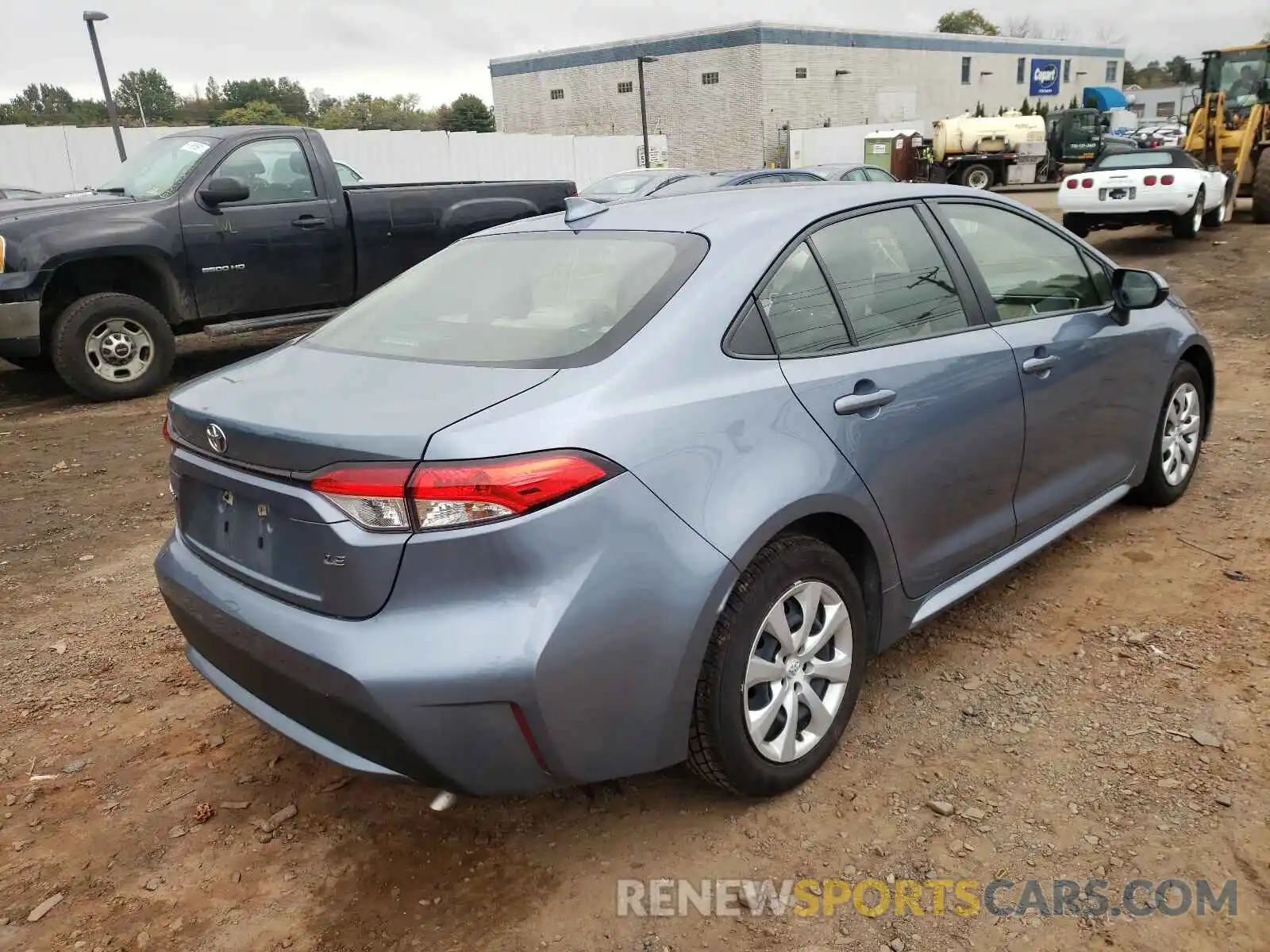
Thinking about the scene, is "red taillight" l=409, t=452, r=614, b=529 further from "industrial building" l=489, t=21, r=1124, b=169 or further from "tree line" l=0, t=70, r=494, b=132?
"tree line" l=0, t=70, r=494, b=132

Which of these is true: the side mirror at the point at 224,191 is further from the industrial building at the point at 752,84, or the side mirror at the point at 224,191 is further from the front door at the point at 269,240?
the industrial building at the point at 752,84

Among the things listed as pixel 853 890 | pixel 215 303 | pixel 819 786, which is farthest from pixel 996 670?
pixel 215 303

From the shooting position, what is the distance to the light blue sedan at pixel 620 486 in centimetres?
205

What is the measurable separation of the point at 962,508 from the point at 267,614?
6.85ft

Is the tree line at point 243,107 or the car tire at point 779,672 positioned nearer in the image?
the car tire at point 779,672

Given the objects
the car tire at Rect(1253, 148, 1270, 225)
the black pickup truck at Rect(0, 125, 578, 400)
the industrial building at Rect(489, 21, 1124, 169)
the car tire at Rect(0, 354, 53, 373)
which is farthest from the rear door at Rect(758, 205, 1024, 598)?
the industrial building at Rect(489, 21, 1124, 169)

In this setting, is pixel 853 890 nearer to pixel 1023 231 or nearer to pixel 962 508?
pixel 962 508

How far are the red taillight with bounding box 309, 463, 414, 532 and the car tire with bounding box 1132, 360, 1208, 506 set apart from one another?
3.50 meters

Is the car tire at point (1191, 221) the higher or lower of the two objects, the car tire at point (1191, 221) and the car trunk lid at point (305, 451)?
the lower

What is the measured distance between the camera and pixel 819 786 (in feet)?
8.95

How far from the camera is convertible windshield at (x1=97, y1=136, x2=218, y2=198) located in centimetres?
770

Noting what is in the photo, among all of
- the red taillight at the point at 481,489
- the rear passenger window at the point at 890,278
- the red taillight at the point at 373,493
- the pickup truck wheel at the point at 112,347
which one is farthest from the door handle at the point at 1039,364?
the pickup truck wheel at the point at 112,347

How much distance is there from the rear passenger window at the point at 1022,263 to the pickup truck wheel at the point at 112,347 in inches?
251

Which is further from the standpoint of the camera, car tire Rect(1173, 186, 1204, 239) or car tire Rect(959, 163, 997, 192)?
car tire Rect(959, 163, 997, 192)
